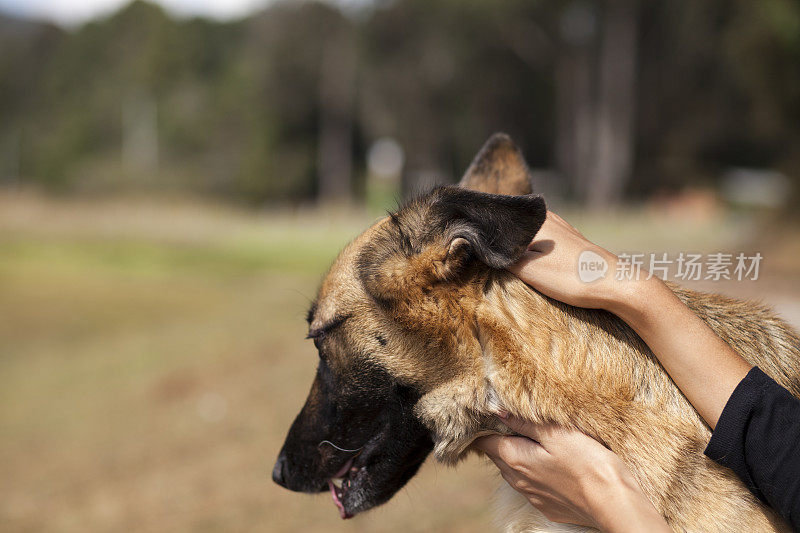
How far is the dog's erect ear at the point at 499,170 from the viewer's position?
9.30 ft

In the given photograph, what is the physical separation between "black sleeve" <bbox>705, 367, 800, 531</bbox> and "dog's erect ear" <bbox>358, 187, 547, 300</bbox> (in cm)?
77

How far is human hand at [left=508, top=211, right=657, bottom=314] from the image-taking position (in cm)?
201

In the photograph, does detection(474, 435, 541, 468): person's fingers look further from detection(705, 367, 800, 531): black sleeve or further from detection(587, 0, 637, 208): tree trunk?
detection(587, 0, 637, 208): tree trunk

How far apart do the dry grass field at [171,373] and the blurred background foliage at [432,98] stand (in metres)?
13.3

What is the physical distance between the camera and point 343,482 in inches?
105

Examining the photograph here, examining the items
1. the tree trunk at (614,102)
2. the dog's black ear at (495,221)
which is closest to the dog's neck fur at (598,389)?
the dog's black ear at (495,221)

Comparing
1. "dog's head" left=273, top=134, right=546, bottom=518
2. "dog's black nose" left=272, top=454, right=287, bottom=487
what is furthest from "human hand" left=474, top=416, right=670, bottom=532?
"dog's black nose" left=272, top=454, right=287, bottom=487

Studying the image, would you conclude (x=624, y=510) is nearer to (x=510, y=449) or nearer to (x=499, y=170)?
(x=510, y=449)

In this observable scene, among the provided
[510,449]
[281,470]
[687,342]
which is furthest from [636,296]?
[281,470]

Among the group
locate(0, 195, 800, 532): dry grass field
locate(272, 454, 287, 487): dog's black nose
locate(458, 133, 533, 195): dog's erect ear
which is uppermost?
locate(458, 133, 533, 195): dog's erect ear

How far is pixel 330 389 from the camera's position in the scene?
2574mm

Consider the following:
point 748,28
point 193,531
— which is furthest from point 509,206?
point 748,28

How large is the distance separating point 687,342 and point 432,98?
3546 centimetres

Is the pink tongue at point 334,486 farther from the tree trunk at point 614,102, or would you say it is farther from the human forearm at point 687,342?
the tree trunk at point 614,102
